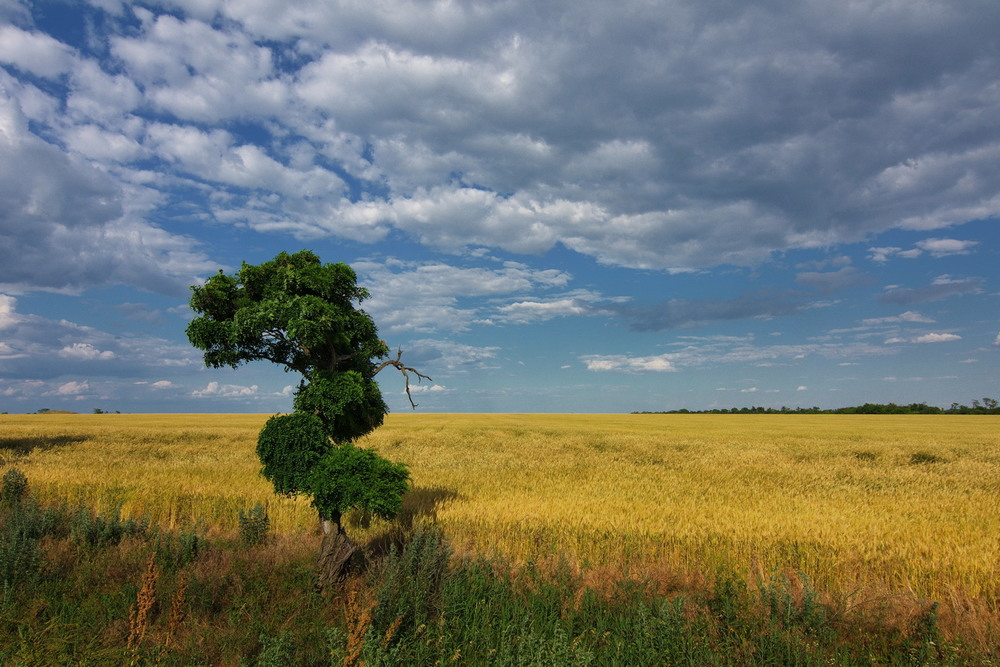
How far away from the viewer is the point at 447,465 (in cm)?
2097

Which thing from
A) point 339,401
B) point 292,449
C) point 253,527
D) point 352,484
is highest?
point 339,401

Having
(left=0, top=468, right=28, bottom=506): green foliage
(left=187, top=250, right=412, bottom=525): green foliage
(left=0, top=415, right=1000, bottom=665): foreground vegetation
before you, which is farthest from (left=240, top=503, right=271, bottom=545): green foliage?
(left=0, top=468, right=28, bottom=506): green foliage

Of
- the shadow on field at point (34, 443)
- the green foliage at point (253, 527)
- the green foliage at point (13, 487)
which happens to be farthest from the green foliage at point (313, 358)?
the shadow on field at point (34, 443)

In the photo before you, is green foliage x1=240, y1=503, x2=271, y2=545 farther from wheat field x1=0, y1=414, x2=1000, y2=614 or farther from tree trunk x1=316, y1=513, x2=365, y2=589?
tree trunk x1=316, y1=513, x2=365, y2=589

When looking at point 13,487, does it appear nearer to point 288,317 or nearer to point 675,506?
point 288,317

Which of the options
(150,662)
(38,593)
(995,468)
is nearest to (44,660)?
(150,662)

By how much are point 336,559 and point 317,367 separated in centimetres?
362

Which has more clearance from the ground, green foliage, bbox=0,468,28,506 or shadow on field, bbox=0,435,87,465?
green foliage, bbox=0,468,28,506

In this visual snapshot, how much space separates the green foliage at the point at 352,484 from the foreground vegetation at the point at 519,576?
927 mm

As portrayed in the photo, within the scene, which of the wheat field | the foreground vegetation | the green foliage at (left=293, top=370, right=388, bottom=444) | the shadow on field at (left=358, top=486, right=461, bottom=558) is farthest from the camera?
the shadow on field at (left=358, top=486, right=461, bottom=558)

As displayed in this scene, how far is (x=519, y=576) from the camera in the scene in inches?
288

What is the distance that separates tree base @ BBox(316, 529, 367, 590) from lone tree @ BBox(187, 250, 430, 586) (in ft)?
0.05

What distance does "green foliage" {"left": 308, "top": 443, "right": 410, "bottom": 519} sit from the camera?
8.16m

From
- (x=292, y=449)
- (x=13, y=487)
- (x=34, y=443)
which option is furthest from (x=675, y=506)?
(x=34, y=443)
